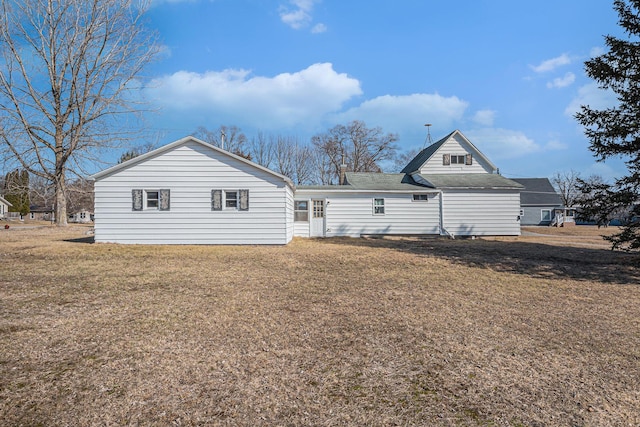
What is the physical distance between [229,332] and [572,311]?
5.48 m

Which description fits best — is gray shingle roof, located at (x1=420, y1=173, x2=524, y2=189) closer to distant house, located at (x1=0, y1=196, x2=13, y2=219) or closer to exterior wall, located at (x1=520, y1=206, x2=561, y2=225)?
exterior wall, located at (x1=520, y1=206, x2=561, y2=225)

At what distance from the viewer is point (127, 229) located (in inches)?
554

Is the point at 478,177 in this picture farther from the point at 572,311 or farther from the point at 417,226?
the point at 572,311

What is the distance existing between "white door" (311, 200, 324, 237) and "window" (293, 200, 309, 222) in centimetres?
33

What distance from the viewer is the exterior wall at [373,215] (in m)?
19.0

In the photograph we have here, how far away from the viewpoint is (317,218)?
61.9ft

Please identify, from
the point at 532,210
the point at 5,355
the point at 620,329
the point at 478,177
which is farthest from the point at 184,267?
the point at 532,210

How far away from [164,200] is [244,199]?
3215 mm

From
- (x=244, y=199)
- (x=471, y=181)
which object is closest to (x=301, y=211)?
(x=244, y=199)

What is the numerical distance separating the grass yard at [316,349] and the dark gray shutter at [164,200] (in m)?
5.83

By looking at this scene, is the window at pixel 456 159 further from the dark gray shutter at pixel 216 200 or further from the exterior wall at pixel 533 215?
the exterior wall at pixel 533 215

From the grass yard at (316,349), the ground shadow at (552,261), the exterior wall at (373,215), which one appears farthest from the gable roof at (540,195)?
the grass yard at (316,349)

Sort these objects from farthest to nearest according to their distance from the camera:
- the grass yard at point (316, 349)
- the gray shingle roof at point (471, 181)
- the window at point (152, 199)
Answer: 1. the gray shingle roof at point (471, 181)
2. the window at point (152, 199)
3. the grass yard at point (316, 349)

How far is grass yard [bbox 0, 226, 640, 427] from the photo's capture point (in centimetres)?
283
